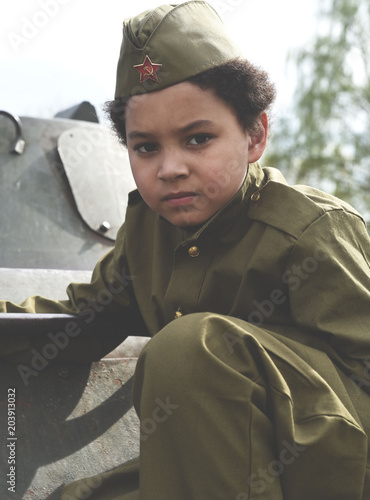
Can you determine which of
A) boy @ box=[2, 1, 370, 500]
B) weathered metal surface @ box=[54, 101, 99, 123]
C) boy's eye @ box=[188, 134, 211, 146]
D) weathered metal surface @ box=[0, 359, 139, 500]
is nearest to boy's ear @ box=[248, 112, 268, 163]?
boy @ box=[2, 1, 370, 500]

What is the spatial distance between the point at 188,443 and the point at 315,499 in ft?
0.87

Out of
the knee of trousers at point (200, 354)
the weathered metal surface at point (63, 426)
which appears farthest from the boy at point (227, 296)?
the weathered metal surface at point (63, 426)

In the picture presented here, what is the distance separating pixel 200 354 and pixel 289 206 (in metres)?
0.50

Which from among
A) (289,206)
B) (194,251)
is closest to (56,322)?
(194,251)

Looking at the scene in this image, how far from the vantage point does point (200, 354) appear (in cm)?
132

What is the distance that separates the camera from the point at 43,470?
1.68 m

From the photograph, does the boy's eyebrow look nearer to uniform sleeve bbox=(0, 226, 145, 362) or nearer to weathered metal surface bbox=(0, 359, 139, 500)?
uniform sleeve bbox=(0, 226, 145, 362)

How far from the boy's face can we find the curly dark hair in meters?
0.03

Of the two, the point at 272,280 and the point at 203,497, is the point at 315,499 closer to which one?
the point at 203,497

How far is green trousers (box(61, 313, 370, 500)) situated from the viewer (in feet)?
4.31

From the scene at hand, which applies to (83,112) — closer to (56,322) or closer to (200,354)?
(56,322)

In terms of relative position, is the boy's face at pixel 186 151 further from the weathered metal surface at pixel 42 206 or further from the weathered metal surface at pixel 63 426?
the weathered metal surface at pixel 42 206

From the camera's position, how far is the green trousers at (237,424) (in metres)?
1.31

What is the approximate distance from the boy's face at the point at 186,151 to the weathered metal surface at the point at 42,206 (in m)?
0.88
